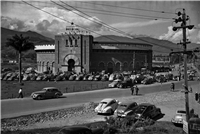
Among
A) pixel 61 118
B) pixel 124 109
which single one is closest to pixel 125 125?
pixel 124 109

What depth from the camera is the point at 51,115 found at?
1714cm

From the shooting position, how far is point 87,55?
57281mm

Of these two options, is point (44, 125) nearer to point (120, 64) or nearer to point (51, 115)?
point (51, 115)

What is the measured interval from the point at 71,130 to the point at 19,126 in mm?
6816

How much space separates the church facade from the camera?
57531 mm

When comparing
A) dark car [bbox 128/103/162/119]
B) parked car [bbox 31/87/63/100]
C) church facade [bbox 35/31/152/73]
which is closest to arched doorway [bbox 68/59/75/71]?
church facade [bbox 35/31/152/73]

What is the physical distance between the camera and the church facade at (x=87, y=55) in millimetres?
57531

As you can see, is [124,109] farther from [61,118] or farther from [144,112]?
[61,118]

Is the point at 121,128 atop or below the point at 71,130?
below

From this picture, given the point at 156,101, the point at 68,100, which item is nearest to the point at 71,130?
the point at 68,100

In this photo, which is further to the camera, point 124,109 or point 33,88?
point 33,88

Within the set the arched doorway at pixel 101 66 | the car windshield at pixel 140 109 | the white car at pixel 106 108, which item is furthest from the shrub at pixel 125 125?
the arched doorway at pixel 101 66

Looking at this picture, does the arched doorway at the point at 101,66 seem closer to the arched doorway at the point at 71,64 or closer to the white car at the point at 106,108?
the arched doorway at the point at 71,64

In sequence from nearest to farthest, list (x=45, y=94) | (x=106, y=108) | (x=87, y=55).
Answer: (x=106, y=108) < (x=45, y=94) < (x=87, y=55)
